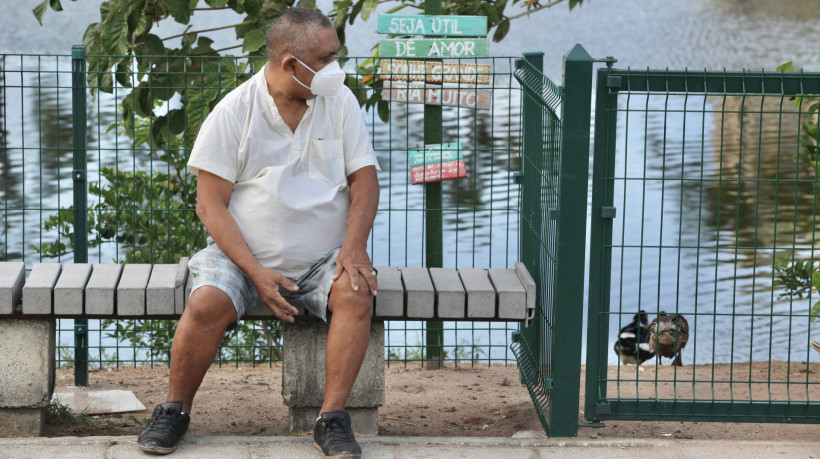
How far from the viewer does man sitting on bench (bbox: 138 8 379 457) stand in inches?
156

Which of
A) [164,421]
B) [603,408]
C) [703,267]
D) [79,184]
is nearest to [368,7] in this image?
[79,184]

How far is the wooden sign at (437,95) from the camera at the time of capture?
554cm

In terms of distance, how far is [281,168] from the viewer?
415 centimetres

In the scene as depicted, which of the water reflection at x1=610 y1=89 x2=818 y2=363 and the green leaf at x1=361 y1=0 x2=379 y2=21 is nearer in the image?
the green leaf at x1=361 y1=0 x2=379 y2=21

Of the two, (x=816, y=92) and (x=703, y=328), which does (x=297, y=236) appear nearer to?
(x=816, y=92)

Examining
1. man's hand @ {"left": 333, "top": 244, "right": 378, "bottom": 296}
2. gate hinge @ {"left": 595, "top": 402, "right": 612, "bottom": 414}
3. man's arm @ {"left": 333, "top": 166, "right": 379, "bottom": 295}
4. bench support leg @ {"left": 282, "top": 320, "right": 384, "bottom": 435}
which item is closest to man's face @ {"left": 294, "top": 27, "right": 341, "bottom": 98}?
man's arm @ {"left": 333, "top": 166, "right": 379, "bottom": 295}

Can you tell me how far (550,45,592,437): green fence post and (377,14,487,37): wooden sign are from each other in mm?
1561

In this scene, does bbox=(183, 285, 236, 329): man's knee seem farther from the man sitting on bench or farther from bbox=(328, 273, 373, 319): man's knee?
bbox=(328, 273, 373, 319): man's knee

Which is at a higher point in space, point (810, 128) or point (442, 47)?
point (442, 47)

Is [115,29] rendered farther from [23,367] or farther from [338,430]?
[338,430]

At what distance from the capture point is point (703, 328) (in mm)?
8555

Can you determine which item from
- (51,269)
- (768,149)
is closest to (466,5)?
(51,269)

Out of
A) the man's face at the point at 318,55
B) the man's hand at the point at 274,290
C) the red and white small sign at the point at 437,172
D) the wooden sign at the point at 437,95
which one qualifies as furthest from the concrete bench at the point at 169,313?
the wooden sign at the point at 437,95

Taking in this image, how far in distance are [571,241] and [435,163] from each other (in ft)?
5.34
